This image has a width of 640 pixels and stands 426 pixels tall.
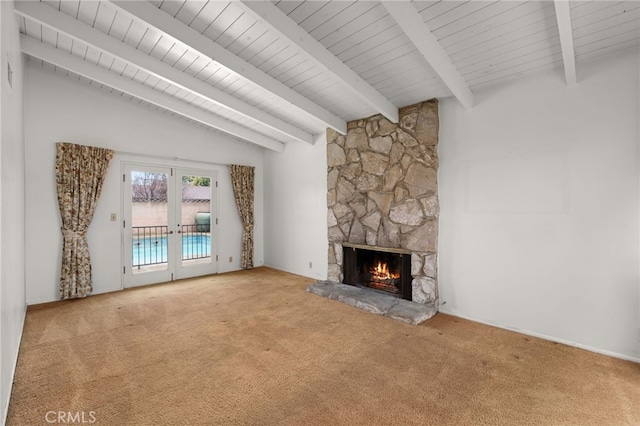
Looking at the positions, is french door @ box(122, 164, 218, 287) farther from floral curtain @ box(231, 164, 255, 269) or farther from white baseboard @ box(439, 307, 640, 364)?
white baseboard @ box(439, 307, 640, 364)

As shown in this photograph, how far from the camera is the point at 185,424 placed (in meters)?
1.79

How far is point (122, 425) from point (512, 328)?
3.67m

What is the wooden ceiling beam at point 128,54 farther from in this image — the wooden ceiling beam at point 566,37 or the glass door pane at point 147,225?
the wooden ceiling beam at point 566,37

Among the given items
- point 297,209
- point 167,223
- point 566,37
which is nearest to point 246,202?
point 297,209

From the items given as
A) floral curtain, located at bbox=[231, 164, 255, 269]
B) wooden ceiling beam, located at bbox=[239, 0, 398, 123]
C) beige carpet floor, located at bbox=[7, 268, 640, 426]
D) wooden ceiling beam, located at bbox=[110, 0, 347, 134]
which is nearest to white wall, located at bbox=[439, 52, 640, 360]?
beige carpet floor, located at bbox=[7, 268, 640, 426]

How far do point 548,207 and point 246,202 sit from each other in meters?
5.19

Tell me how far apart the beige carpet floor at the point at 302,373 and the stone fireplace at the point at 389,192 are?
973mm

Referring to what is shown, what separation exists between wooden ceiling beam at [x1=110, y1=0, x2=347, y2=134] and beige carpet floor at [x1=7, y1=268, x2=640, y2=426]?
284cm

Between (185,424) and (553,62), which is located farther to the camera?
(553,62)

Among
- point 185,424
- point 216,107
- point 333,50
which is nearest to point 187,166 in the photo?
point 216,107

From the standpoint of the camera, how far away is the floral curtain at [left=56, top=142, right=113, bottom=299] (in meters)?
4.14

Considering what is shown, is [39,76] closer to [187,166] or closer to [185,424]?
[187,166]

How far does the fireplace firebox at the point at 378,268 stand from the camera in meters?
3.98

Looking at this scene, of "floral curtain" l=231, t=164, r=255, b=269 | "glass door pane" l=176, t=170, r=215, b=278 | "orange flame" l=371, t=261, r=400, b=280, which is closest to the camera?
"orange flame" l=371, t=261, r=400, b=280
